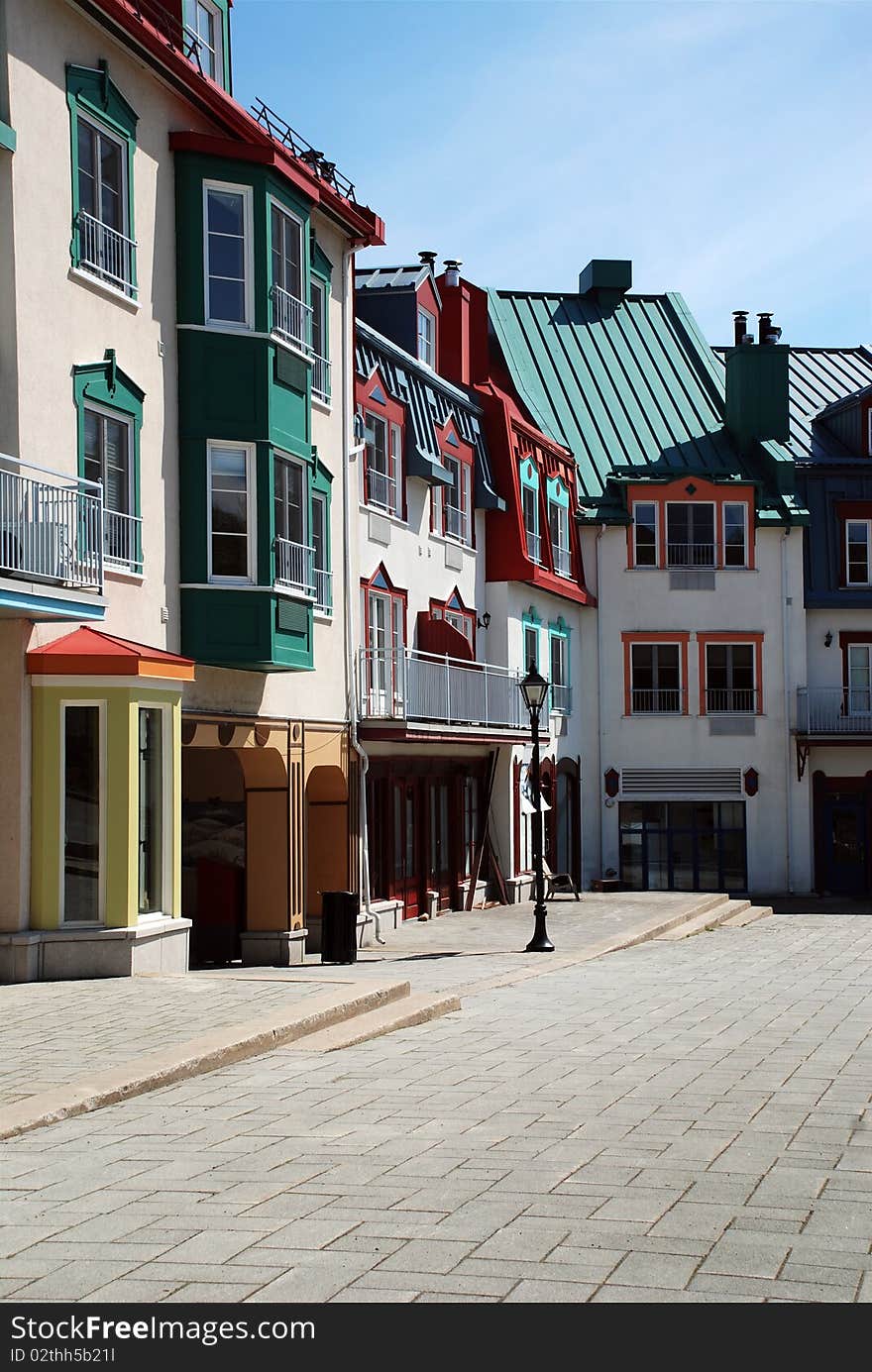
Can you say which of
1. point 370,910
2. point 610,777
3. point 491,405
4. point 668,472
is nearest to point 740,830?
point 610,777

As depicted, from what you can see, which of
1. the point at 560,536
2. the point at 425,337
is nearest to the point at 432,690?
the point at 425,337

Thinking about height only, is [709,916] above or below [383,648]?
below

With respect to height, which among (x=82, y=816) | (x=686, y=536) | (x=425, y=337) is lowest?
(x=82, y=816)

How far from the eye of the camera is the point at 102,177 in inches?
727

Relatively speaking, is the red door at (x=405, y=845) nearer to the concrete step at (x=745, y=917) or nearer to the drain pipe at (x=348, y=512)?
the drain pipe at (x=348, y=512)

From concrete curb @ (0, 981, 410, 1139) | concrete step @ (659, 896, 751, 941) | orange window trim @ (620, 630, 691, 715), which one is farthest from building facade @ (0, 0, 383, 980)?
orange window trim @ (620, 630, 691, 715)

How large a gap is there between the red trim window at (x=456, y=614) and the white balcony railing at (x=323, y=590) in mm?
6924

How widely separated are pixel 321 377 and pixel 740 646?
818 inches

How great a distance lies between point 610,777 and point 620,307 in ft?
48.1

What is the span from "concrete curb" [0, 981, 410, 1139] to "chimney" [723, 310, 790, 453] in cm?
3166

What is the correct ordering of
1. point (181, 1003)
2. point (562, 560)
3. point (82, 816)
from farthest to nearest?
point (562, 560) < point (82, 816) < point (181, 1003)

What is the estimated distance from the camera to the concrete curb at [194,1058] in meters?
9.72

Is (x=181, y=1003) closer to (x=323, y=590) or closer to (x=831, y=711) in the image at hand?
(x=323, y=590)

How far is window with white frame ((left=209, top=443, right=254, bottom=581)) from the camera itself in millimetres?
20516
